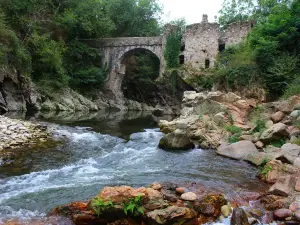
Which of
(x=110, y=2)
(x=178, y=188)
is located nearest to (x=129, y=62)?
(x=110, y=2)

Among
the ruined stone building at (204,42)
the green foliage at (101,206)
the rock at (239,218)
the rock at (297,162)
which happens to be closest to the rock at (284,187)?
the rock at (297,162)

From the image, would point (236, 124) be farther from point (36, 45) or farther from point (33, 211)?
point (36, 45)

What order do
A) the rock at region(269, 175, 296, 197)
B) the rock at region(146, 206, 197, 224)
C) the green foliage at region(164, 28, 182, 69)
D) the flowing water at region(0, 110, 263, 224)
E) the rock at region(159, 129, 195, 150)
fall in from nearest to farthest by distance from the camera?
1. the rock at region(146, 206, 197, 224)
2. the flowing water at region(0, 110, 263, 224)
3. the rock at region(269, 175, 296, 197)
4. the rock at region(159, 129, 195, 150)
5. the green foliage at region(164, 28, 182, 69)

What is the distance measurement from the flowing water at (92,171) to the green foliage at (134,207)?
1227 millimetres

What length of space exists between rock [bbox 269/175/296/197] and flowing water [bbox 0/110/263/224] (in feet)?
1.76

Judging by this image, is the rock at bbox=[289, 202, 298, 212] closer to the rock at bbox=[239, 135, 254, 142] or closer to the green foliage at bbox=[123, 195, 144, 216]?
the green foliage at bbox=[123, 195, 144, 216]

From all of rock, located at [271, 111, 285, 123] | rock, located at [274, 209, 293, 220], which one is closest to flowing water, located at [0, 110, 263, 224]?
rock, located at [274, 209, 293, 220]

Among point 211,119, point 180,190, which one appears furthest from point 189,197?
point 211,119

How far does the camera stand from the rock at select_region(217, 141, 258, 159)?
8.64 metres

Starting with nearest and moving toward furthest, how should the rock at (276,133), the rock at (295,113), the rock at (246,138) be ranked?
1. the rock at (276,133)
2. the rock at (295,113)
3. the rock at (246,138)

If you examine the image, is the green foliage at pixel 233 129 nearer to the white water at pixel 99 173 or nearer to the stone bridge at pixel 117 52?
the white water at pixel 99 173

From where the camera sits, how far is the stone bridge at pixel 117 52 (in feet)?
89.6

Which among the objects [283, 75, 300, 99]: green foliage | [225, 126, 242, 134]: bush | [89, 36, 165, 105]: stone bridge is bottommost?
[225, 126, 242, 134]: bush

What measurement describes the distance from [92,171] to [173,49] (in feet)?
64.6
